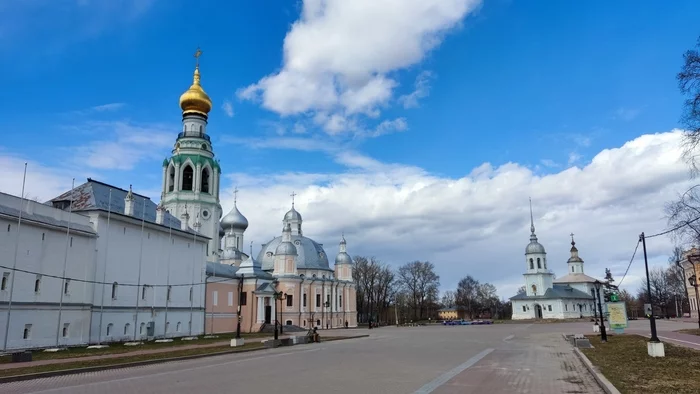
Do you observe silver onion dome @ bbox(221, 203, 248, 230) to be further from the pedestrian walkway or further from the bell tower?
the pedestrian walkway

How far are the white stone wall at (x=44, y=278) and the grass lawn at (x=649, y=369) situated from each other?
28.0m

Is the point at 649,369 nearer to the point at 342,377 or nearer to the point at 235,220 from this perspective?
the point at 342,377

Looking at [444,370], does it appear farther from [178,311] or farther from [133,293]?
[178,311]

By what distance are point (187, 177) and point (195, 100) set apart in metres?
9.27

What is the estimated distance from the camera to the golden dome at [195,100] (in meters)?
61.0

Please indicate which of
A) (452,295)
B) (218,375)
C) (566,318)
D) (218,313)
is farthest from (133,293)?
(452,295)

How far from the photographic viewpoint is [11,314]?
26844mm

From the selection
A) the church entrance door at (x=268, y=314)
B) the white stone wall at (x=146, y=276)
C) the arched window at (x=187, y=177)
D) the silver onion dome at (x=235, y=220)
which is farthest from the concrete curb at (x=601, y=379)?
the silver onion dome at (x=235, y=220)

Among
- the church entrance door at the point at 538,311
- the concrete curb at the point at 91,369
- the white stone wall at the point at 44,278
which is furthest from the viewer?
the church entrance door at the point at 538,311

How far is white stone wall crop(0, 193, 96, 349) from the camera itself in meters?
27.0

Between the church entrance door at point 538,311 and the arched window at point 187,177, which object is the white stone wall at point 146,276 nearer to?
the arched window at point 187,177

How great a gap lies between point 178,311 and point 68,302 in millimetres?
12618

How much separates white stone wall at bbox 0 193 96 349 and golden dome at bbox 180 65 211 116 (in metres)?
30.8

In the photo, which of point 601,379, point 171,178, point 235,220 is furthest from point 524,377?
point 235,220
